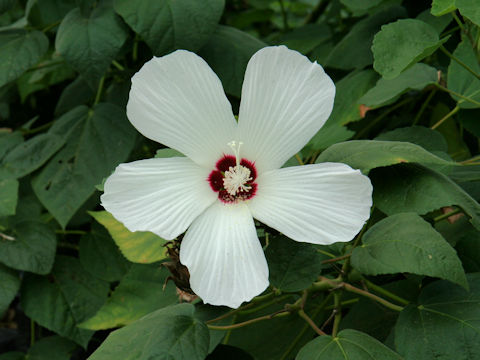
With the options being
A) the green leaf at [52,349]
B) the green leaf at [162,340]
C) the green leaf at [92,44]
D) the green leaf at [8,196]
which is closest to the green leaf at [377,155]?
the green leaf at [162,340]

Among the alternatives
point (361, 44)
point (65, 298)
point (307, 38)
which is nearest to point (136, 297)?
point (65, 298)

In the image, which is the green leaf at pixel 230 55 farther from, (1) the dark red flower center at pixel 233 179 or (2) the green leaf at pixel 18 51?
(1) the dark red flower center at pixel 233 179

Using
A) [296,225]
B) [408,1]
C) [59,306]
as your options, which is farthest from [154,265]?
[408,1]

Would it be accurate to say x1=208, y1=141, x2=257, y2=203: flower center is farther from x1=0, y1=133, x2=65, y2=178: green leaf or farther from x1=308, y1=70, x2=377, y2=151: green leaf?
x1=0, y1=133, x2=65, y2=178: green leaf

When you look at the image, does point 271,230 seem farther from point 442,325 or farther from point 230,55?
point 230,55

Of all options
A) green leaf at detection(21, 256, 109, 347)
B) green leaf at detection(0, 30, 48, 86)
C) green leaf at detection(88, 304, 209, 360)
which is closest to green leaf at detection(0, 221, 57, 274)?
green leaf at detection(21, 256, 109, 347)
